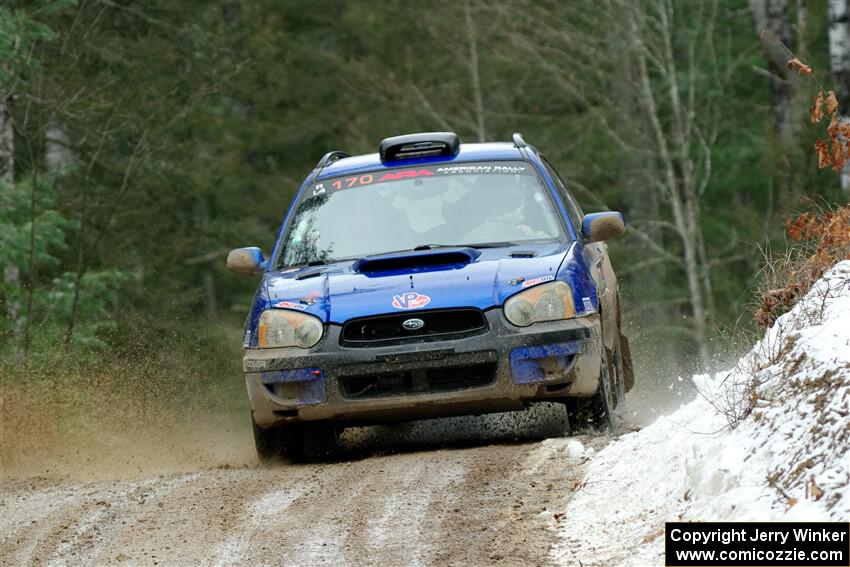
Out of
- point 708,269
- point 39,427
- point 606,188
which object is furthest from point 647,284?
point 39,427

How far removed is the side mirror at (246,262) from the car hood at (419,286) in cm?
61

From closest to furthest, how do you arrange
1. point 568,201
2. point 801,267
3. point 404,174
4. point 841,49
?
point 801,267 < point 404,174 < point 568,201 < point 841,49

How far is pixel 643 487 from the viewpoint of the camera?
6.41m

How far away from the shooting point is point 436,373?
8312 mm

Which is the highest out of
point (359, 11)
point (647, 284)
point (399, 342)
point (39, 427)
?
point (359, 11)

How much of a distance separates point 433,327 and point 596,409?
43.8 inches

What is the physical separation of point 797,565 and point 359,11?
96.7ft

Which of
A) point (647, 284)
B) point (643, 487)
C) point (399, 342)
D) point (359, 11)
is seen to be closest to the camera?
point (643, 487)

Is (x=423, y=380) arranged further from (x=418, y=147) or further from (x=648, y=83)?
(x=648, y=83)

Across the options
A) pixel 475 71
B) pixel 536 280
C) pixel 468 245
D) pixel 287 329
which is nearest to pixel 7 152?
pixel 468 245

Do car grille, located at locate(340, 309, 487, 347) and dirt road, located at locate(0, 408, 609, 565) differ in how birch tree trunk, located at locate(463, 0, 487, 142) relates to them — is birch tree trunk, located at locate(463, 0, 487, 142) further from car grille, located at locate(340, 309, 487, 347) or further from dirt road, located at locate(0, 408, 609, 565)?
dirt road, located at locate(0, 408, 609, 565)

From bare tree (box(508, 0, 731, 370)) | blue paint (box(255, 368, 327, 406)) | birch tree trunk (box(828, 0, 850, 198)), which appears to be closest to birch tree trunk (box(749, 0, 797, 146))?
bare tree (box(508, 0, 731, 370))

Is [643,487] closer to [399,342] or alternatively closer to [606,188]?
[399,342]

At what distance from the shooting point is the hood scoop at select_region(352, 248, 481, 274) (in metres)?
8.64
